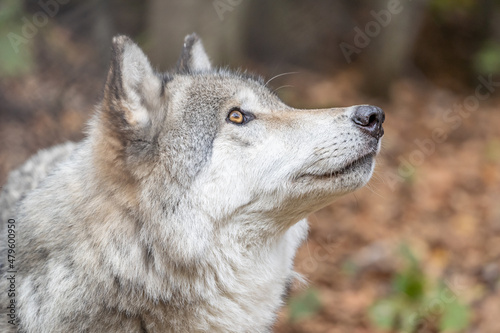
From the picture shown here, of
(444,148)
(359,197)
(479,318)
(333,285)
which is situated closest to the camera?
(479,318)

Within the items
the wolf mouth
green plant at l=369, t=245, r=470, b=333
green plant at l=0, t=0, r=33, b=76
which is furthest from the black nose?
green plant at l=0, t=0, r=33, b=76

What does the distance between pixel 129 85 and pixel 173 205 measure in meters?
0.76

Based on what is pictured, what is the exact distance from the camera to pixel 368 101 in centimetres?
1016

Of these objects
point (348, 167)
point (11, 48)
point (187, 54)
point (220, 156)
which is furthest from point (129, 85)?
point (11, 48)

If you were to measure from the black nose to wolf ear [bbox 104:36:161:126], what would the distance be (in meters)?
1.24

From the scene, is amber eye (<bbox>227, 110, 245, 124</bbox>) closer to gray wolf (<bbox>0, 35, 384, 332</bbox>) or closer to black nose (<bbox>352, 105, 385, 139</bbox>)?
gray wolf (<bbox>0, 35, 384, 332</bbox>)

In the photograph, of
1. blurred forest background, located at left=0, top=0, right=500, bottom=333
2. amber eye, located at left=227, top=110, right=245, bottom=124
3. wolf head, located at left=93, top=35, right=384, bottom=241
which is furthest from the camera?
blurred forest background, located at left=0, top=0, right=500, bottom=333

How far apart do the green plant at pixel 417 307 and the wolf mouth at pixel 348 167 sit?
8.33 ft

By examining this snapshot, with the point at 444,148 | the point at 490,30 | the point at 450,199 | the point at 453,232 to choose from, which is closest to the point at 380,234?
the point at 453,232

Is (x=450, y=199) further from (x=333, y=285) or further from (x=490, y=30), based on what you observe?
(x=490, y=30)

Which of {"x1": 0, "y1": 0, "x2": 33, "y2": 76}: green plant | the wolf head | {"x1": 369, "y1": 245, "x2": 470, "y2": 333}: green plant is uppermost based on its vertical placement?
{"x1": 0, "y1": 0, "x2": 33, "y2": 76}: green plant

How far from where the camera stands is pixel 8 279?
11.7 feet

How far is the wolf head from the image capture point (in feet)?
10.7

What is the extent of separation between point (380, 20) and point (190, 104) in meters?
7.57
